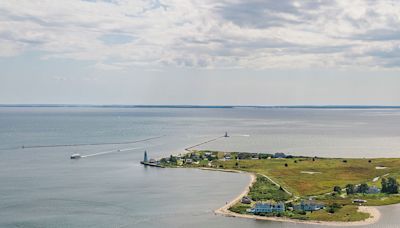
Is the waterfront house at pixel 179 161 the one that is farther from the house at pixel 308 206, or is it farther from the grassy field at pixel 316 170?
the house at pixel 308 206

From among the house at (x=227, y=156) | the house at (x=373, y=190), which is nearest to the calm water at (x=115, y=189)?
the house at (x=373, y=190)

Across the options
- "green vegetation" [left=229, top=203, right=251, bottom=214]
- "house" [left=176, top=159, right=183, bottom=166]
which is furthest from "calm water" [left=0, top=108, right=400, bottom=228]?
"house" [left=176, top=159, right=183, bottom=166]

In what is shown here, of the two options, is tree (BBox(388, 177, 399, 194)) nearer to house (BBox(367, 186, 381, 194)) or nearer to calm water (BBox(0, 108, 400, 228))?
house (BBox(367, 186, 381, 194))

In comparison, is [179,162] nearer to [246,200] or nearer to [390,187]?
[246,200]

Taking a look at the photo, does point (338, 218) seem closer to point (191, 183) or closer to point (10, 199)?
point (191, 183)

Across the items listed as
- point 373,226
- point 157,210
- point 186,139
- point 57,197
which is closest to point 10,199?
point 57,197

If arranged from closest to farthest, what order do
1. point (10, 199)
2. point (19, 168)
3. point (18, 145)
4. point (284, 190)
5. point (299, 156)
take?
point (10, 199), point (284, 190), point (19, 168), point (299, 156), point (18, 145)

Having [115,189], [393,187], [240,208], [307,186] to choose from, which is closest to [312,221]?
[240,208]
